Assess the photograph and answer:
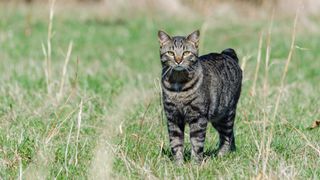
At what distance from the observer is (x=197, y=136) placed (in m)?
6.17

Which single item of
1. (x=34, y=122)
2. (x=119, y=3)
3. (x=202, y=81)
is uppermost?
(x=202, y=81)

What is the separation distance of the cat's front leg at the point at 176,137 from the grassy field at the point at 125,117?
0.36 feet

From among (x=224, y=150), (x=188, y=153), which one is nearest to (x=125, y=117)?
(x=188, y=153)

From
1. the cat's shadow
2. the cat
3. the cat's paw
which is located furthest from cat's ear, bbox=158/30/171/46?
the cat's paw

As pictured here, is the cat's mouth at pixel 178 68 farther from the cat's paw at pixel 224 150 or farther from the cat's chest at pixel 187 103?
the cat's paw at pixel 224 150

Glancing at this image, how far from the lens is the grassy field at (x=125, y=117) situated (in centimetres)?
570

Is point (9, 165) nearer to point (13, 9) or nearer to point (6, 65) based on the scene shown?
point (6, 65)

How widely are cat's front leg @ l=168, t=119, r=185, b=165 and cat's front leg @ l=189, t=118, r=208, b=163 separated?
0.10m

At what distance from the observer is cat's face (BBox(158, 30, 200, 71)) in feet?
19.7

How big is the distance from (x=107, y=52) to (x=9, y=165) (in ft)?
28.3

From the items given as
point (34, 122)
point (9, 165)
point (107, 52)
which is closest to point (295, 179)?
point (9, 165)

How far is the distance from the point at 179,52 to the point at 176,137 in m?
0.66

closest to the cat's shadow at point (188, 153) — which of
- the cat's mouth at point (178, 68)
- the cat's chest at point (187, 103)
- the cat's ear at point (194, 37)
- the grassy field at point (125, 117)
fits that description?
the grassy field at point (125, 117)

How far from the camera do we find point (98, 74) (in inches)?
420
